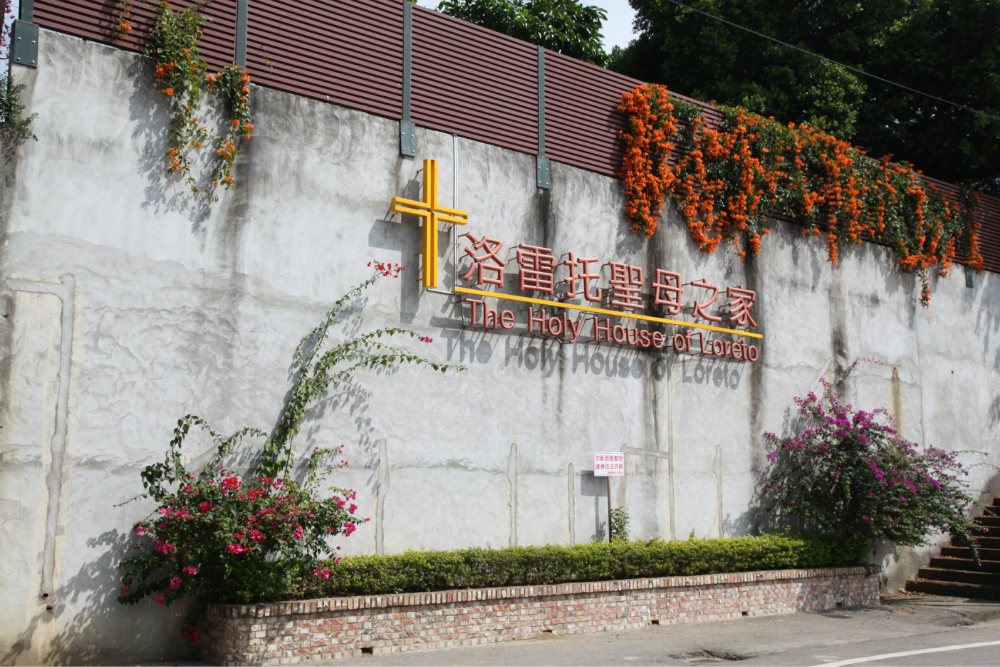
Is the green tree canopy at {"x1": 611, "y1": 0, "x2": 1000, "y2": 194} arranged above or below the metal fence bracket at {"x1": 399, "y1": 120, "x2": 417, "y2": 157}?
above

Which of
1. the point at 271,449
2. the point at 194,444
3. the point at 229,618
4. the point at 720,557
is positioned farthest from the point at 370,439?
the point at 720,557

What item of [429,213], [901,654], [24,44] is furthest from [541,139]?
[901,654]

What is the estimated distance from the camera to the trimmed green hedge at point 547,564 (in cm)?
902

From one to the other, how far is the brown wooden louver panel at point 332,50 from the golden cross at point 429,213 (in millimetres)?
996

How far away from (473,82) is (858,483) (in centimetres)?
833

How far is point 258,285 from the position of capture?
9938 mm

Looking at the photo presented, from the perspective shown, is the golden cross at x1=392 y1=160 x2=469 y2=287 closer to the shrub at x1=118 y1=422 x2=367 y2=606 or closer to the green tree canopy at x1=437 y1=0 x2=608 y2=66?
the shrub at x1=118 y1=422 x2=367 y2=606

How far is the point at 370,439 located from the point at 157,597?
286cm

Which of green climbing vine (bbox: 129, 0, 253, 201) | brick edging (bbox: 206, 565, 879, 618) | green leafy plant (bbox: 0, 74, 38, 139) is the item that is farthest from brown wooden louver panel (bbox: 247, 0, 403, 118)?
brick edging (bbox: 206, 565, 879, 618)

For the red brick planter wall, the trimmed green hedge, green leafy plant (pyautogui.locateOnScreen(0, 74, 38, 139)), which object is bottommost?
the red brick planter wall

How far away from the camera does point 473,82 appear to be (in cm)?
1216

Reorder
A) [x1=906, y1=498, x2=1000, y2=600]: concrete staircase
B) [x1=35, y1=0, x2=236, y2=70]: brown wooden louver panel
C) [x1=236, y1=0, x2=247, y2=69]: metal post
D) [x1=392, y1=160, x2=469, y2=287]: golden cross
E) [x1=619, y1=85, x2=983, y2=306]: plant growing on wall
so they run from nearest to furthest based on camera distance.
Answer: [x1=35, y1=0, x2=236, y2=70]: brown wooden louver panel, [x1=236, y1=0, x2=247, y2=69]: metal post, [x1=392, y1=160, x2=469, y2=287]: golden cross, [x1=619, y1=85, x2=983, y2=306]: plant growing on wall, [x1=906, y1=498, x2=1000, y2=600]: concrete staircase

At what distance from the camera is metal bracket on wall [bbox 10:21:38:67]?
8.89 metres

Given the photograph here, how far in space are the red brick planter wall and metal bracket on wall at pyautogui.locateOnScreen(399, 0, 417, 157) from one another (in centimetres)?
544
